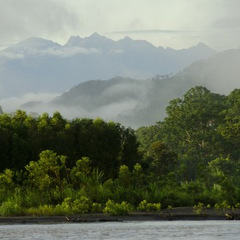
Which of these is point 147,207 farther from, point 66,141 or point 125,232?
point 125,232

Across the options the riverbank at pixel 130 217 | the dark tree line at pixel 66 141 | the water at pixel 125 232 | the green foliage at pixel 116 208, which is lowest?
the water at pixel 125 232

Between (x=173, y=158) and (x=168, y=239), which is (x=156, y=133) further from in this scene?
(x=168, y=239)

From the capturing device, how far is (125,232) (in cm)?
2739

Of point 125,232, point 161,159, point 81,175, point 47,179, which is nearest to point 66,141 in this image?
point 81,175

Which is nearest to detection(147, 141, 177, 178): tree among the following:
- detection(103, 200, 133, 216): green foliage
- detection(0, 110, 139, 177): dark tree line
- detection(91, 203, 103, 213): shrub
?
detection(0, 110, 139, 177): dark tree line

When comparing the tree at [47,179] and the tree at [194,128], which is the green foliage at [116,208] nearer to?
the tree at [47,179]

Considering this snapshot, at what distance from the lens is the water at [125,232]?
25297mm

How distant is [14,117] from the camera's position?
166 ft

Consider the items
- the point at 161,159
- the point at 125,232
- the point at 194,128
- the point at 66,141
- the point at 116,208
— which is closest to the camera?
the point at 125,232

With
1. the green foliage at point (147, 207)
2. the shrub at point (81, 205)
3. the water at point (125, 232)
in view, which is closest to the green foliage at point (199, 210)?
the green foliage at point (147, 207)

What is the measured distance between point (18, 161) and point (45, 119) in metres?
3.47

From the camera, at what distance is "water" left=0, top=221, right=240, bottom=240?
25.3 metres

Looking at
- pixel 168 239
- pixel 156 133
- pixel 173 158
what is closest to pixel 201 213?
pixel 168 239

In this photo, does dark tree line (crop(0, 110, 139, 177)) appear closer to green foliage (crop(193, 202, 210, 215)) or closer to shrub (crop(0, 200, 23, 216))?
shrub (crop(0, 200, 23, 216))
